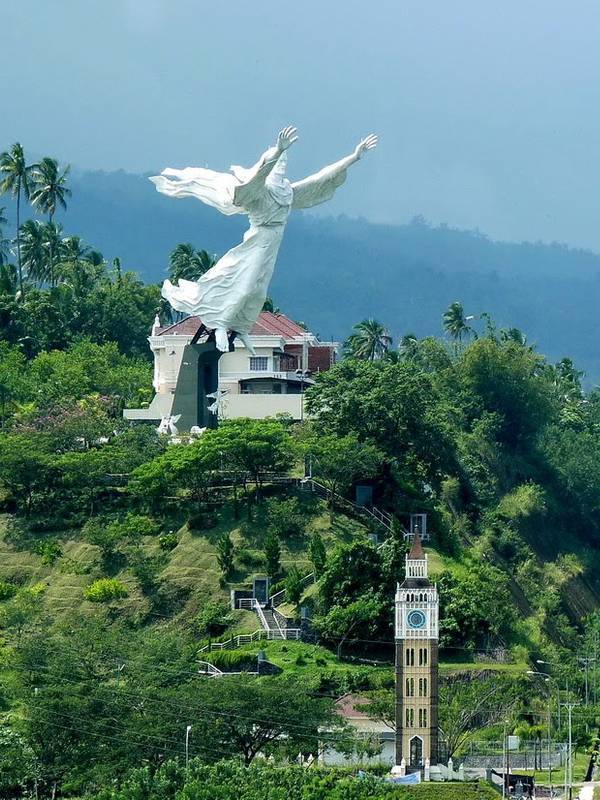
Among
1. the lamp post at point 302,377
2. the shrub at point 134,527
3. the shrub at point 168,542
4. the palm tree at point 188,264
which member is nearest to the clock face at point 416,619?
the shrub at point 168,542

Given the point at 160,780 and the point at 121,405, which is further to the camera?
the point at 121,405

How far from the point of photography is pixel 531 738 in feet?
244

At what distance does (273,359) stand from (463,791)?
36717 millimetres

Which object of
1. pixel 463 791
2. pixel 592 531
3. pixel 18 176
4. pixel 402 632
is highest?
pixel 18 176

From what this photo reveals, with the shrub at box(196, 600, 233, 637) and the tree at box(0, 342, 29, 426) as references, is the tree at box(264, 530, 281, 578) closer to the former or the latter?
the shrub at box(196, 600, 233, 637)

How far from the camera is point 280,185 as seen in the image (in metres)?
84.4

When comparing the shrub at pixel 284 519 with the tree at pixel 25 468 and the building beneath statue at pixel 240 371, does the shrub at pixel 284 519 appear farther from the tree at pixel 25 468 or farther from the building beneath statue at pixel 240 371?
the tree at pixel 25 468

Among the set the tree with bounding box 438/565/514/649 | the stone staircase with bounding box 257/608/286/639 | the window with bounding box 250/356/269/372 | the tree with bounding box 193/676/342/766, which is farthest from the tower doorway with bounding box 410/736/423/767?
the window with bounding box 250/356/269/372

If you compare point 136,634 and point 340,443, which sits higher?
point 340,443

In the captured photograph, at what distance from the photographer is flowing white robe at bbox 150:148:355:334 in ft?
277

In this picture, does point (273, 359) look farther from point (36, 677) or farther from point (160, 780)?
point (160, 780)

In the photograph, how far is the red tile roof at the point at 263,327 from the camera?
99.0 metres

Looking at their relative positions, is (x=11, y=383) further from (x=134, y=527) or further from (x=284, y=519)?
(x=284, y=519)

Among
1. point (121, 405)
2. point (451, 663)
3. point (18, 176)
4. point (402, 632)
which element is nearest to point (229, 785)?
point (402, 632)
